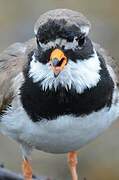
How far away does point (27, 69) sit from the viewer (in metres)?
6.38

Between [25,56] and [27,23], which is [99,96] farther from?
[27,23]

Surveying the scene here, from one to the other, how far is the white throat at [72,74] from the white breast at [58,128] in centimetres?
28

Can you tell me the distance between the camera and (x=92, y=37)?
1103 centimetres

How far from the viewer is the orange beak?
5.78 m

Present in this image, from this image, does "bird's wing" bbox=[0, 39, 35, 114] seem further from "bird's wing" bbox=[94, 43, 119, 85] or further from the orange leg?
the orange leg

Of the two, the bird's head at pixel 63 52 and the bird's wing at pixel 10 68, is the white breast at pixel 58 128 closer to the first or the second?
the bird's wing at pixel 10 68

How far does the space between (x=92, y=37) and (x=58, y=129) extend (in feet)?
15.6

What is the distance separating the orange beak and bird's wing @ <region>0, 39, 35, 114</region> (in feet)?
2.49

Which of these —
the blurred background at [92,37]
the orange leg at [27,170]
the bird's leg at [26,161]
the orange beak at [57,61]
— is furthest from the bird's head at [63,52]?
the blurred background at [92,37]

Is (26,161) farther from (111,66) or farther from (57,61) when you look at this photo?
(57,61)

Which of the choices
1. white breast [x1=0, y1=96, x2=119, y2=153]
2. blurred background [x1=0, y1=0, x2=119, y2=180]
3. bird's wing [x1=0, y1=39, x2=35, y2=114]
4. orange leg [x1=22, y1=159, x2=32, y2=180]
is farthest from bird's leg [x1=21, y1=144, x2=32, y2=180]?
blurred background [x1=0, y1=0, x2=119, y2=180]

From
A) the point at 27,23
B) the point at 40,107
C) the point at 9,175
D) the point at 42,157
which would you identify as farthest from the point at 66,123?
the point at 27,23

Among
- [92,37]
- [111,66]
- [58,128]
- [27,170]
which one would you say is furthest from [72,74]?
[92,37]

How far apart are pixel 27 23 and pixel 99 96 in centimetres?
530
